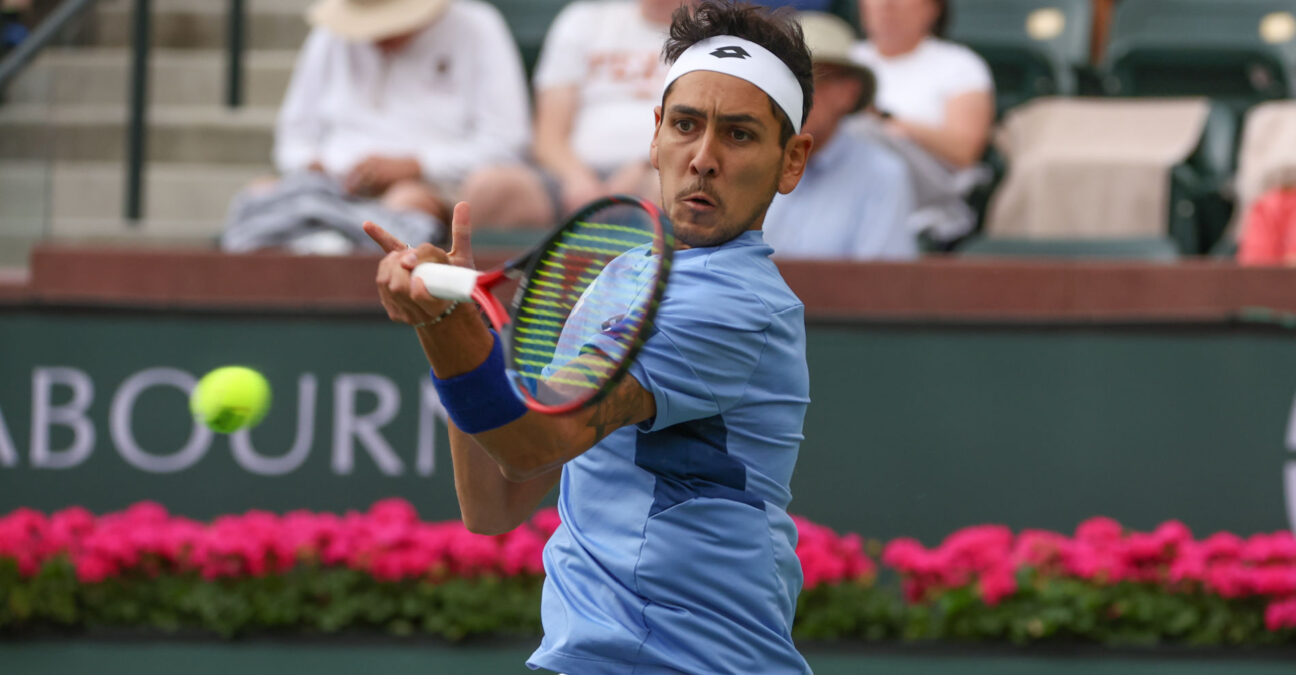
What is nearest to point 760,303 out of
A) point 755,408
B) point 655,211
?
point 755,408

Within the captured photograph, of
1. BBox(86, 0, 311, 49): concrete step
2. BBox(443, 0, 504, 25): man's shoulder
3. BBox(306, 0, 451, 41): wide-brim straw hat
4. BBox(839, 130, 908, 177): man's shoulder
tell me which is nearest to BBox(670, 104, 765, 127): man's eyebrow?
BBox(839, 130, 908, 177): man's shoulder

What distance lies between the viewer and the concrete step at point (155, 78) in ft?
18.2

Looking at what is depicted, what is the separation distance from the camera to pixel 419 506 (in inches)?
190

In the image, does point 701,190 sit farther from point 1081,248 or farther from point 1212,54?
point 1212,54

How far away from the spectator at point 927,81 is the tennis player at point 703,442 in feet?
12.4

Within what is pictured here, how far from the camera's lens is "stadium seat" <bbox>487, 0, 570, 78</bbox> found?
274 inches

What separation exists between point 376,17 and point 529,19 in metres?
1.38

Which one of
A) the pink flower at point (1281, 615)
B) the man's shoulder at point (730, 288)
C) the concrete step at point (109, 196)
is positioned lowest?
the pink flower at point (1281, 615)

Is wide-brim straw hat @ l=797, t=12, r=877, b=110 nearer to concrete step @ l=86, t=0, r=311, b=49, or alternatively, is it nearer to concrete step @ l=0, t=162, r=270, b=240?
concrete step @ l=0, t=162, r=270, b=240

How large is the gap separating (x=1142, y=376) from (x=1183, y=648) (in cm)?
84

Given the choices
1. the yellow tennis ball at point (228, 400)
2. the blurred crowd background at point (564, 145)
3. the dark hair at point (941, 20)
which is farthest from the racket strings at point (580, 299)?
the dark hair at point (941, 20)

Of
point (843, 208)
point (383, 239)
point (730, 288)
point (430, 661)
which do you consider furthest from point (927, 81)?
point (383, 239)

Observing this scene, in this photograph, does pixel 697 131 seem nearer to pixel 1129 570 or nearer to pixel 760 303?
pixel 760 303

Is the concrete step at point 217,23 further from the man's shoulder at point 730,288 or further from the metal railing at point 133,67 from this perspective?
the man's shoulder at point 730,288
